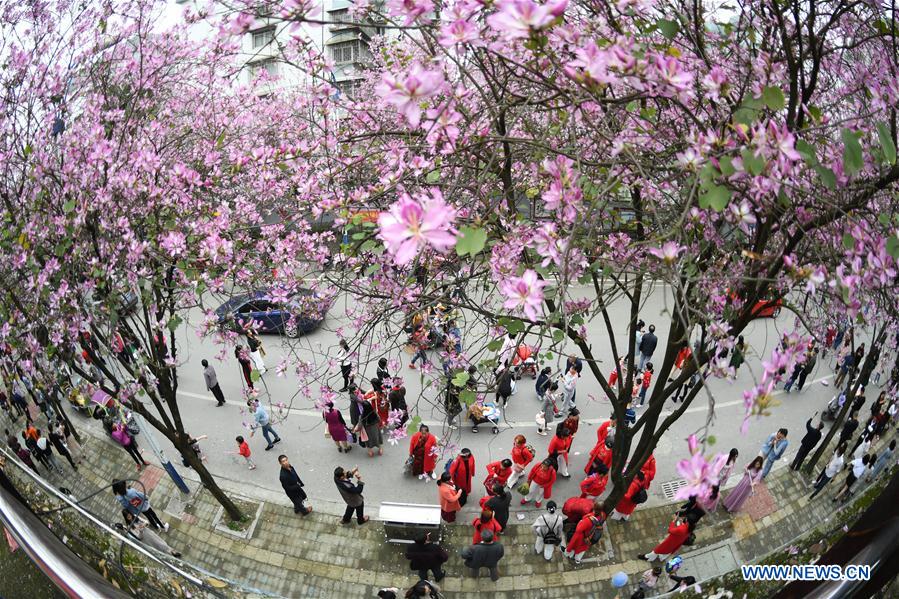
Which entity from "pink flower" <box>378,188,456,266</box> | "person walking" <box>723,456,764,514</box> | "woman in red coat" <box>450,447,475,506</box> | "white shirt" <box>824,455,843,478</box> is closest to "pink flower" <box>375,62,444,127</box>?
"pink flower" <box>378,188,456,266</box>

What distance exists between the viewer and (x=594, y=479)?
648 cm

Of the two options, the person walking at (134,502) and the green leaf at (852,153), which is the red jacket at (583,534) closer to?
the green leaf at (852,153)

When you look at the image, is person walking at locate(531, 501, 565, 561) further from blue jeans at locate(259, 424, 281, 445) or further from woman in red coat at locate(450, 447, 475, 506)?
blue jeans at locate(259, 424, 281, 445)

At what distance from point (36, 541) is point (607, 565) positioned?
6.01 metres

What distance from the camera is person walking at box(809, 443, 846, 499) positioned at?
6.35 metres

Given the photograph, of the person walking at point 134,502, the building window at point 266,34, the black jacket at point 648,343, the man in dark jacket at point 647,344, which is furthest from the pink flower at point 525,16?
the black jacket at point 648,343

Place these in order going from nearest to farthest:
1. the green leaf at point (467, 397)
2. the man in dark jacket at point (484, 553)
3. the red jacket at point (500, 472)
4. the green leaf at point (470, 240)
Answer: the green leaf at point (470, 240), the green leaf at point (467, 397), the man in dark jacket at point (484, 553), the red jacket at point (500, 472)

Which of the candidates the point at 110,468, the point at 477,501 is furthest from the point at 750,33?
the point at 110,468

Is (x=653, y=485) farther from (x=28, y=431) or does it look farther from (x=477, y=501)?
(x=28, y=431)

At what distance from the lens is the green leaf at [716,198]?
232cm

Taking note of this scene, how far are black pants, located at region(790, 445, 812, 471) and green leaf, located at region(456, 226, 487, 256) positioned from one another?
292 inches

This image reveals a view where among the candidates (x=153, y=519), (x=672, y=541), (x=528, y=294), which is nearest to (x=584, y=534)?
(x=672, y=541)

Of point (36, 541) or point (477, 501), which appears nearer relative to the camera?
point (36, 541)

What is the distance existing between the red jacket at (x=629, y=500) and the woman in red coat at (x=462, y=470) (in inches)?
81.7
